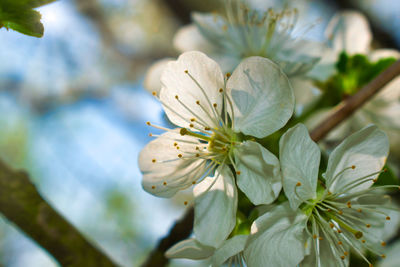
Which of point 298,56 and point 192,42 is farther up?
point 192,42

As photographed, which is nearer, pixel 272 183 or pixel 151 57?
pixel 272 183

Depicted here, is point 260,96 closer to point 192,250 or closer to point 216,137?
point 216,137

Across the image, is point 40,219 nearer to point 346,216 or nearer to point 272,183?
point 272,183

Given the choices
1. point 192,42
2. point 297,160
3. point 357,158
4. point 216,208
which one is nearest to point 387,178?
point 357,158

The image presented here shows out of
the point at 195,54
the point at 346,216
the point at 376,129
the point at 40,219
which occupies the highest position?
the point at 195,54

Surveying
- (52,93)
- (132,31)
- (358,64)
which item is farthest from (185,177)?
(132,31)
